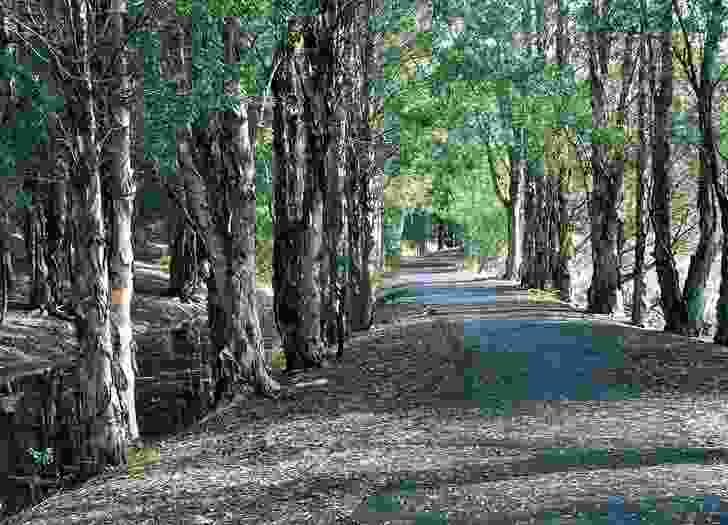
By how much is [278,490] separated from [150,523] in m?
1.38

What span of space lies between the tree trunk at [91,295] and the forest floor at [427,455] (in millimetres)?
716

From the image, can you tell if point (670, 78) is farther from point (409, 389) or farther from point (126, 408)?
point (126, 408)

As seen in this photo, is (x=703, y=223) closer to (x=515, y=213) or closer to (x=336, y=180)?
(x=336, y=180)

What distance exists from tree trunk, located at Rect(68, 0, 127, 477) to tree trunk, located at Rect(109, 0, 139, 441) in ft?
0.66

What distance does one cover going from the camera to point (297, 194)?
15.4 meters

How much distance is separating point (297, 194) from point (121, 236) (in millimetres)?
4869

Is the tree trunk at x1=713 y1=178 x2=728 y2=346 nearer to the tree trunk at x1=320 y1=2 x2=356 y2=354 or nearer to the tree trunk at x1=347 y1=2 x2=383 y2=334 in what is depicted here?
the tree trunk at x1=320 y1=2 x2=356 y2=354

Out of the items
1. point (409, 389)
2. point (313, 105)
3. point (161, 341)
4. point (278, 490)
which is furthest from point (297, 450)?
point (161, 341)

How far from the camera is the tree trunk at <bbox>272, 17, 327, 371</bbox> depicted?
49.1ft

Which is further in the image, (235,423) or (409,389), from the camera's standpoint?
(409,389)

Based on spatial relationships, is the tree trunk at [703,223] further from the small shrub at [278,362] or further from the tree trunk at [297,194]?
the small shrub at [278,362]

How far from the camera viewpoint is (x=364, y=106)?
2248 centimetres

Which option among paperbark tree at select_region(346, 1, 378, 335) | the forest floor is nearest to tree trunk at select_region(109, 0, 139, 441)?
the forest floor

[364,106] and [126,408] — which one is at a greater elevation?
[364,106]
